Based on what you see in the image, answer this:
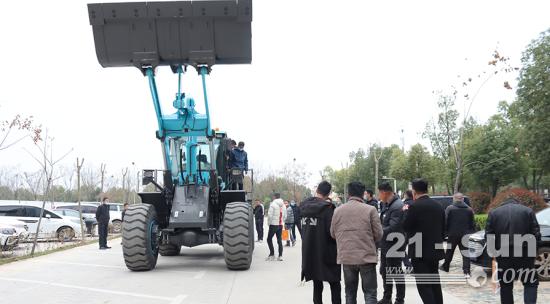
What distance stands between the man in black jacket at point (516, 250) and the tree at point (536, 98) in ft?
70.6

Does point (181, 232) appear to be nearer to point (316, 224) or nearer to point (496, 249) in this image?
point (316, 224)

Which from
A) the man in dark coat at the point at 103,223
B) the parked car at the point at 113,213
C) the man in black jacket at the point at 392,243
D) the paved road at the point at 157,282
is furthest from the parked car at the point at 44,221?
the man in black jacket at the point at 392,243

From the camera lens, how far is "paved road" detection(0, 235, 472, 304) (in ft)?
30.7

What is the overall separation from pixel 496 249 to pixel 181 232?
731 cm

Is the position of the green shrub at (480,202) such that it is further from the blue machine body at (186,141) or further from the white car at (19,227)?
the white car at (19,227)

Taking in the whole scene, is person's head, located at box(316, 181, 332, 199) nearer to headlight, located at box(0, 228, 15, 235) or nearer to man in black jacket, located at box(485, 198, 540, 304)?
man in black jacket, located at box(485, 198, 540, 304)

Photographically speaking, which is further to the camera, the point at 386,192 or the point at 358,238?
the point at 386,192

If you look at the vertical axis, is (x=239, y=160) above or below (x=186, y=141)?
below

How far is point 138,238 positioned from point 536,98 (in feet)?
72.8

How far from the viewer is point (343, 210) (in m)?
6.90

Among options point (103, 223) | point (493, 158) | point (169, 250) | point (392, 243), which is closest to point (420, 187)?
point (392, 243)

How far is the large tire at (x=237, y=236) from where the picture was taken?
1227 cm

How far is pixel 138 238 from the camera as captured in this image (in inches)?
480

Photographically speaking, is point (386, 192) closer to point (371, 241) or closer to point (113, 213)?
point (371, 241)
